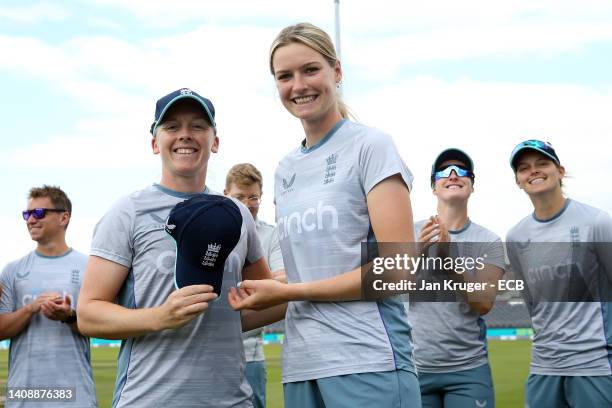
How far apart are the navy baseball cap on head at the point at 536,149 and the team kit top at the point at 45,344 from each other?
3.50 metres

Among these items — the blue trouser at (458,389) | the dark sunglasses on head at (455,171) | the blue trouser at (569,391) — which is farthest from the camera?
the dark sunglasses on head at (455,171)

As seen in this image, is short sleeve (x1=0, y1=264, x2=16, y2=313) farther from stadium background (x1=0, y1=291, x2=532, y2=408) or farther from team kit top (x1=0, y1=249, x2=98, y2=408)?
stadium background (x1=0, y1=291, x2=532, y2=408)

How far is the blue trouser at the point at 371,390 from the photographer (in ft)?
9.01

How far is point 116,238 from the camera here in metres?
3.01

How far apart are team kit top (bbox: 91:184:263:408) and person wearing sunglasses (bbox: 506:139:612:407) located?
282 centimetres

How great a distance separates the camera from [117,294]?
3076mm

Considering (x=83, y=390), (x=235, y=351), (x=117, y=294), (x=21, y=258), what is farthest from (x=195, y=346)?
(x=21, y=258)

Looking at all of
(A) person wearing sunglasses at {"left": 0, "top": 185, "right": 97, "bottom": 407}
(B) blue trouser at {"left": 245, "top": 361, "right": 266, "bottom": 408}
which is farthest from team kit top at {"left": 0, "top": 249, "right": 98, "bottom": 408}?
(B) blue trouser at {"left": 245, "top": 361, "right": 266, "bottom": 408}

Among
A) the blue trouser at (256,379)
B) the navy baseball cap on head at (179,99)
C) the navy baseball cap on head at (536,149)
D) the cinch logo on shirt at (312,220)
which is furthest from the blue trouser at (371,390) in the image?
the blue trouser at (256,379)

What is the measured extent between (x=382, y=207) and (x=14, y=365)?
4.32 m

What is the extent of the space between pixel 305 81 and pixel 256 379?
3.89 m

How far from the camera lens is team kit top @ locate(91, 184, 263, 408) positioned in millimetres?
2953

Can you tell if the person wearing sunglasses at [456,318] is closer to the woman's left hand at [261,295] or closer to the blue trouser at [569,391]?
the blue trouser at [569,391]

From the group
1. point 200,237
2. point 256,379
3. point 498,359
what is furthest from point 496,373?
point 200,237
